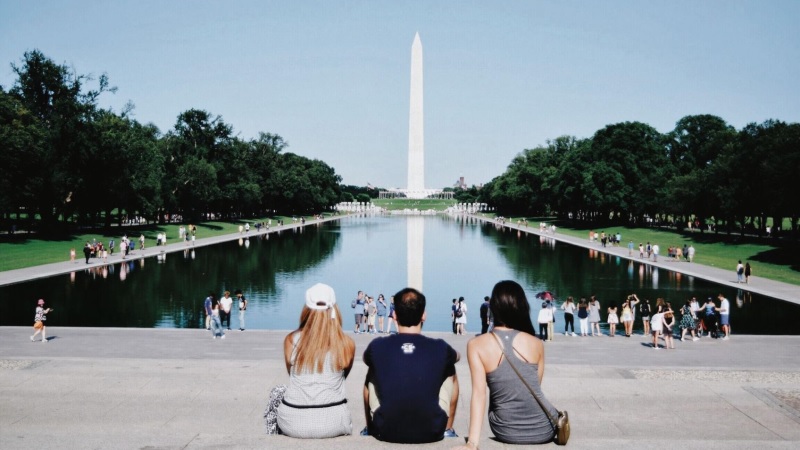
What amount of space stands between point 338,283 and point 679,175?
62.0 meters

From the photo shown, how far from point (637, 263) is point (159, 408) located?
40793 mm

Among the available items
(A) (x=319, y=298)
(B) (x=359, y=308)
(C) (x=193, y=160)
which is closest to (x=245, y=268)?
(B) (x=359, y=308)

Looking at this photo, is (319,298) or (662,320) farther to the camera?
(662,320)

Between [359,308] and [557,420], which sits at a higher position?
[557,420]

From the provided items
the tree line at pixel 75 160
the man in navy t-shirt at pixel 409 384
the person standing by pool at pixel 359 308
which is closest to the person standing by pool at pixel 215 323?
the person standing by pool at pixel 359 308

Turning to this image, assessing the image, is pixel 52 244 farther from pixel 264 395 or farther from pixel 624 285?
pixel 264 395

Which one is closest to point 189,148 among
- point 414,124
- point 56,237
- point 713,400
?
point 56,237

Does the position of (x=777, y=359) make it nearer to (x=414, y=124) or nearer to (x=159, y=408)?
(x=159, y=408)

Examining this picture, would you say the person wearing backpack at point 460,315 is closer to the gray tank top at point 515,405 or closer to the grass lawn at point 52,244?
the gray tank top at point 515,405

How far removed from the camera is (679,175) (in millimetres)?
84312

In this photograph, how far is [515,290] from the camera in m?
4.96

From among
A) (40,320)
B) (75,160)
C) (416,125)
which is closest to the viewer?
(40,320)

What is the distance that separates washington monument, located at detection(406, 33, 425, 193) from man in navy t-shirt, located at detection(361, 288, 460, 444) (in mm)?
131404

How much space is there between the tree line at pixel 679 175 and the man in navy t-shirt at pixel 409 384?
48.8 m
